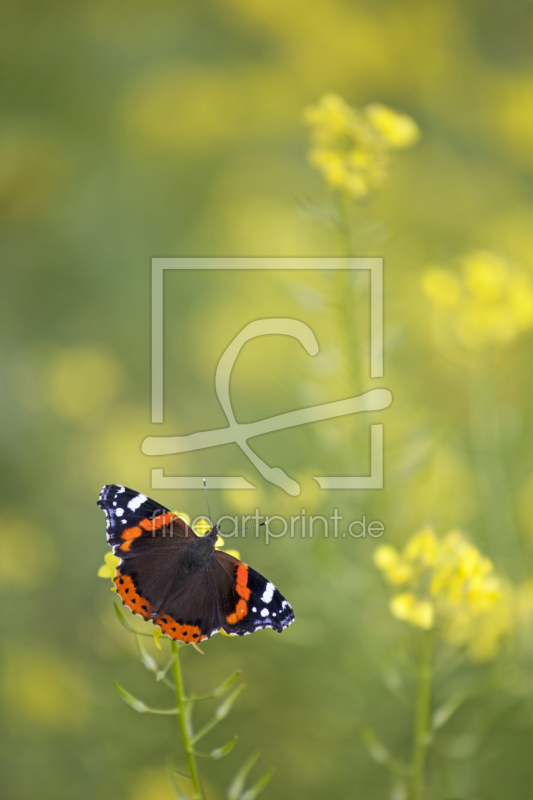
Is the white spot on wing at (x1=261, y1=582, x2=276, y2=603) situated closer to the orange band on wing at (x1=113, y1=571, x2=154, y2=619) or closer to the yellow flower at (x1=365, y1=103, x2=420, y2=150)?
the orange band on wing at (x1=113, y1=571, x2=154, y2=619)

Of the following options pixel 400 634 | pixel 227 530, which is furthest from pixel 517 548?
pixel 227 530

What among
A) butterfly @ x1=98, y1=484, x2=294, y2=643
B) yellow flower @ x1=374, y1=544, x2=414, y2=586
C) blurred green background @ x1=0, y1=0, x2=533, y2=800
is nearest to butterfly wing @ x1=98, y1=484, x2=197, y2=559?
butterfly @ x1=98, y1=484, x2=294, y2=643

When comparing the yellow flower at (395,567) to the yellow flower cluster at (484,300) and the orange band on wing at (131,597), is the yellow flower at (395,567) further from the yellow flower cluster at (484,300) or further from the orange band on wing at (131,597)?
the yellow flower cluster at (484,300)

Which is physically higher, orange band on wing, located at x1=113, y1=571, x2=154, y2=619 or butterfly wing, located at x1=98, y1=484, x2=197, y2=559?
butterfly wing, located at x1=98, y1=484, x2=197, y2=559

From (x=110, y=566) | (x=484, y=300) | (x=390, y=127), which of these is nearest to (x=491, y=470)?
(x=484, y=300)

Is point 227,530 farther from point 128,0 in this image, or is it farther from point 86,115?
point 128,0
